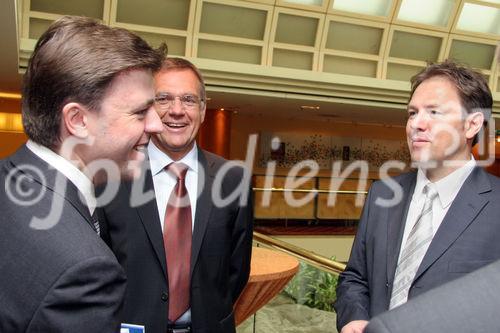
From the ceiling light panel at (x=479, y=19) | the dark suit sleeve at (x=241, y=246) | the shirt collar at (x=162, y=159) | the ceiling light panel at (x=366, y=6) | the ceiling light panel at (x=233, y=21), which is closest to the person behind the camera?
the shirt collar at (x=162, y=159)

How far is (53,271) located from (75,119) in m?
0.42

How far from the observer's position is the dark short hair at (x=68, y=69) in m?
1.20

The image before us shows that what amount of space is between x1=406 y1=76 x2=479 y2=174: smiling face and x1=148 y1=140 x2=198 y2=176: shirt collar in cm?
95

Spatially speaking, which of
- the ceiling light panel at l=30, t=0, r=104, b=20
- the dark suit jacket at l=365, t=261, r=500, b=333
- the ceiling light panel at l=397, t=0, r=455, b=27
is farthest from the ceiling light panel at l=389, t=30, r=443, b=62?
the dark suit jacket at l=365, t=261, r=500, b=333

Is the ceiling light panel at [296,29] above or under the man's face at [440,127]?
above

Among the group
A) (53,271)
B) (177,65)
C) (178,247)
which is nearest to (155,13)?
(177,65)

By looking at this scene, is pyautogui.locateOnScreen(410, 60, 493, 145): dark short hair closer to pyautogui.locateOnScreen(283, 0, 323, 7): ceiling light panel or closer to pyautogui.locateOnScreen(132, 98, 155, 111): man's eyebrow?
pyautogui.locateOnScreen(132, 98, 155, 111): man's eyebrow

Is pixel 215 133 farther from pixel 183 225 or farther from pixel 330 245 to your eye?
pixel 183 225

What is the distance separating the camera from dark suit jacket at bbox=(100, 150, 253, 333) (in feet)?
6.31

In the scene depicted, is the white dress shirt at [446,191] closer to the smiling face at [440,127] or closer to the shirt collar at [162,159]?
the smiling face at [440,127]

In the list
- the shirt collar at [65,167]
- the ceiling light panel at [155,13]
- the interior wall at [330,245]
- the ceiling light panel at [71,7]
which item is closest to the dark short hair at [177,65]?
the shirt collar at [65,167]

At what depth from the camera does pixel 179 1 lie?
1087 cm

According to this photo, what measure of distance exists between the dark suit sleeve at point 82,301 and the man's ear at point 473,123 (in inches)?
54.6

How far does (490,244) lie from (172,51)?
1000cm
